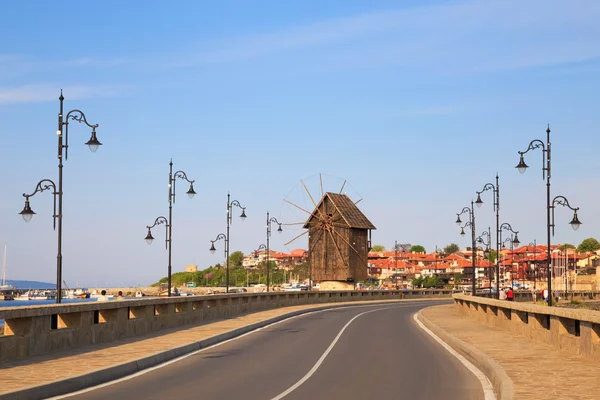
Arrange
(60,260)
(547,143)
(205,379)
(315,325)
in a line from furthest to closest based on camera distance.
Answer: (315,325) < (547,143) < (60,260) < (205,379)

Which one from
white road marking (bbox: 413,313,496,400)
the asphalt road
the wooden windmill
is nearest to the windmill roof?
the wooden windmill

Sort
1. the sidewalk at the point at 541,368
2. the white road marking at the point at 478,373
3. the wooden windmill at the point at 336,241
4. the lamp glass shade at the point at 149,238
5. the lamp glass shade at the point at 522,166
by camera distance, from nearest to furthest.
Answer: the sidewalk at the point at 541,368 → the white road marking at the point at 478,373 → the lamp glass shade at the point at 522,166 → the lamp glass shade at the point at 149,238 → the wooden windmill at the point at 336,241

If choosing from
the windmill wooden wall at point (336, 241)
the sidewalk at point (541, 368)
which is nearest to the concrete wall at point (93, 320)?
the sidewalk at point (541, 368)

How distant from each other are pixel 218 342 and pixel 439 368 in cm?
982

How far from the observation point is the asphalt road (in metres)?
14.5

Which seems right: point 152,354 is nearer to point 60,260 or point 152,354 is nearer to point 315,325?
point 60,260

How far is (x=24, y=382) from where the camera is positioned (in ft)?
46.0

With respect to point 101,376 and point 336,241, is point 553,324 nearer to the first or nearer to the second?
point 101,376

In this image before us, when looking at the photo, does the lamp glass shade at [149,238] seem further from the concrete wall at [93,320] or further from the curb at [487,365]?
the curb at [487,365]

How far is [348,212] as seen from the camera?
108m

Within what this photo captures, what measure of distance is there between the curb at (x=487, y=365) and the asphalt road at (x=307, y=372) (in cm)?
39

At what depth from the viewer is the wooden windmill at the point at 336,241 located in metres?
104

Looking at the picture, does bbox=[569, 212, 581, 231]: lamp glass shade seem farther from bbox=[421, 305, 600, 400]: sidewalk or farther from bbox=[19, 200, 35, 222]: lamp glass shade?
bbox=[19, 200, 35, 222]: lamp glass shade

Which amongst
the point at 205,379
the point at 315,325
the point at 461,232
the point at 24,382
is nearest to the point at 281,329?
the point at 315,325
